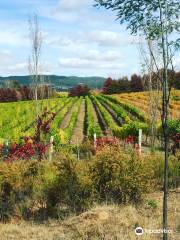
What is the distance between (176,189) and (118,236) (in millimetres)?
3591

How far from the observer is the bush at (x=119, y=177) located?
937cm

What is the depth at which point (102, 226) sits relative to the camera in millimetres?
7805

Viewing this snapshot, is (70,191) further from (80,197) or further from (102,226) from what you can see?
(102,226)

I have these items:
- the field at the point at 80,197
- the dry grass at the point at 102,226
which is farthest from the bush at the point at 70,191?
the dry grass at the point at 102,226

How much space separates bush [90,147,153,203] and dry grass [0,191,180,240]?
0.43 meters

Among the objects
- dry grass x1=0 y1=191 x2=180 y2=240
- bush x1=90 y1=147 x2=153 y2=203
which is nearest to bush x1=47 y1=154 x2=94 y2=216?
bush x1=90 y1=147 x2=153 y2=203

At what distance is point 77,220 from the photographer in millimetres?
8281

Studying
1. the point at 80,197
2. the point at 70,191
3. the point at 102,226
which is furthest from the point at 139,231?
the point at 70,191

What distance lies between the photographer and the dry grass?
7531 mm

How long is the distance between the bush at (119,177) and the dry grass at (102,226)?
17.0 inches

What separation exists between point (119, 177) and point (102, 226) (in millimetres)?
1804

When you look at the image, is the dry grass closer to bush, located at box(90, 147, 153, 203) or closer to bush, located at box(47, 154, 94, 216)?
bush, located at box(90, 147, 153, 203)

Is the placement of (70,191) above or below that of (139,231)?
above

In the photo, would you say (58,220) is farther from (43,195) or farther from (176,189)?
(176,189)
